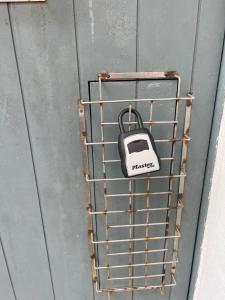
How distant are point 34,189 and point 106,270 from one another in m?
0.37

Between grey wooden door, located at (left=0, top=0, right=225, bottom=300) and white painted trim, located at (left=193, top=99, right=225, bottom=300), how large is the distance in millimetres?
44

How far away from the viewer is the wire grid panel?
0.68 meters

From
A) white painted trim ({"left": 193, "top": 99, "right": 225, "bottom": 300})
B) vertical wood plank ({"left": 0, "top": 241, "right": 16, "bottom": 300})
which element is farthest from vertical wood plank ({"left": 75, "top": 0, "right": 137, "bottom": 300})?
vertical wood plank ({"left": 0, "top": 241, "right": 16, "bottom": 300})

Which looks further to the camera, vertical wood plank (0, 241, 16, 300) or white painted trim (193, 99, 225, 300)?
vertical wood plank (0, 241, 16, 300)

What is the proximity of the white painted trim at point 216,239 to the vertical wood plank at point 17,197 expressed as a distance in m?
0.50

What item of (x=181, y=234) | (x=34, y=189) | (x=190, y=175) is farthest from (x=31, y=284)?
(x=190, y=175)

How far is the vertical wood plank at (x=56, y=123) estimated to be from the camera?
0.60 metres

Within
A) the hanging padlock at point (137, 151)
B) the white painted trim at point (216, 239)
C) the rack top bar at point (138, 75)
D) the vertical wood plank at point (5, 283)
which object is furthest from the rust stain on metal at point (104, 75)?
the vertical wood plank at point (5, 283)

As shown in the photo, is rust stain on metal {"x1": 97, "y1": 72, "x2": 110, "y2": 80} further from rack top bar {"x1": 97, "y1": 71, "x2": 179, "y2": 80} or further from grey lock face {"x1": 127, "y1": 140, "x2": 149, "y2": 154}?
grey lock face {"x1": 127, "y1": 140, "x2": 149, "y2": 154}

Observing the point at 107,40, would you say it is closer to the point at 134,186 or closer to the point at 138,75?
the point at 138,75

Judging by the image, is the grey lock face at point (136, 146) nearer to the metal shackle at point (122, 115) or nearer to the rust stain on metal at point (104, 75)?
the metal shackle at point (122, 115)

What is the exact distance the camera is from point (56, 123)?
0.70m

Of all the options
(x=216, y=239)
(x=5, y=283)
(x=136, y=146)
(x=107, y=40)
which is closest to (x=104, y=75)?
(x=107, y=40)

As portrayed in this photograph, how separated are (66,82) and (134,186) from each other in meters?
0.34
